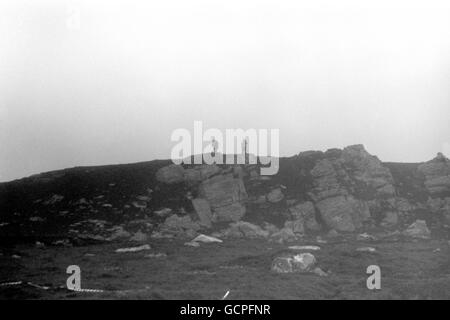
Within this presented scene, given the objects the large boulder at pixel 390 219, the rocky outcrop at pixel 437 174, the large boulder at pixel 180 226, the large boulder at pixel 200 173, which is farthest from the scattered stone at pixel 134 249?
the rocky outcrop at pixel 437 174

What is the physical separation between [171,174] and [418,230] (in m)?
48.4

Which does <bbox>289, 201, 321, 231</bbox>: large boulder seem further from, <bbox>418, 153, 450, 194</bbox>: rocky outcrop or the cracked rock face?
<bbox>418, 153, 450, 194</bbox>: rocky outcrop

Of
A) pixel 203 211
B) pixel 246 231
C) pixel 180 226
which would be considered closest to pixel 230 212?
pixel 203 211

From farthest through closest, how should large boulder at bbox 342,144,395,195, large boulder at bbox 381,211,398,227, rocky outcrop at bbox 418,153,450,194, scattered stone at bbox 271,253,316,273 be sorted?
rocky outcrop at bbox 418,153,450,194 → large boulder at bbox 342,144,395,195 → large boulder at bbox 381,211,398,227 → scattered stone at bbox 271,253,316,273

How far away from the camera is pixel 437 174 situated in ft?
268

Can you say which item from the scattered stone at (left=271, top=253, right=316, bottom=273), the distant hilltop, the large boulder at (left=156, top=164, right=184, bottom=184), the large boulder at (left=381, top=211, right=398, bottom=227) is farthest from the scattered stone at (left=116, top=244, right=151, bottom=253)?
the large boulder at (left=381, top=211, right=398, bottom=227)

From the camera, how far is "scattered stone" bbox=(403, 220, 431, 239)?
197 ft

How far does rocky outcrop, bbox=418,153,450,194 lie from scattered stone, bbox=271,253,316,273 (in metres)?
54.5

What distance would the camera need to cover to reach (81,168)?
95.2 meters

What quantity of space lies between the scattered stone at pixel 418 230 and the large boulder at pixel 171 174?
44.5 metres

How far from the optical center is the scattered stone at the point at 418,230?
6016cm
